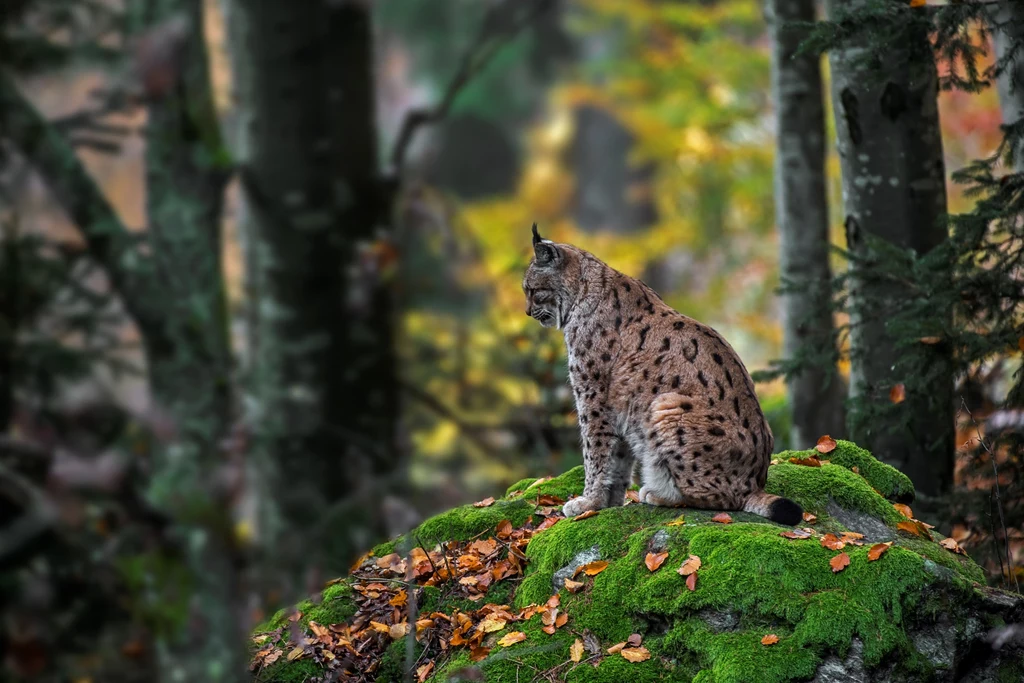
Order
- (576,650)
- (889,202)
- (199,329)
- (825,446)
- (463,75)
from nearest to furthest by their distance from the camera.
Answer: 1. (199,329)
2. (463,75)
3. (576,650)
4. (825,446)
5. (889,202)

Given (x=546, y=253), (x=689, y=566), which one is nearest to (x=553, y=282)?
(x=546, y=253)

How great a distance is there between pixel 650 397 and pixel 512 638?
1.42 meters

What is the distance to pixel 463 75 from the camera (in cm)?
256

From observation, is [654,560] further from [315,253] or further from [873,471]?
[315,253]

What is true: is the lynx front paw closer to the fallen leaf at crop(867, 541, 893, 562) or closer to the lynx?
the lynx

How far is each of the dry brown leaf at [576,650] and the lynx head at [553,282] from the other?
1913 millimetres

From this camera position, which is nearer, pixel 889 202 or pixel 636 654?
pixel 636 654

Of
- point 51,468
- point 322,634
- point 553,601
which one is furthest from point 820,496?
point 51,468

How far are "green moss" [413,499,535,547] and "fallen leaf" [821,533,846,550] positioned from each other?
182 cm

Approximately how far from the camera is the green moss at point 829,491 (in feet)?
18.4

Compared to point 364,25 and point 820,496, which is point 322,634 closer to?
point 820,496

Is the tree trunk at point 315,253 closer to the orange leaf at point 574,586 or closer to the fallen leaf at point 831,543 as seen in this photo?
the orange leaf at point 574,586

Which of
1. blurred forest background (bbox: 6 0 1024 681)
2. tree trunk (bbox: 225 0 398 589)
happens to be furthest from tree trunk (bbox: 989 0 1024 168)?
tree trunk (bbox: 225 0 398 589)

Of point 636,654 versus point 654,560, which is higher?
point 654,560
